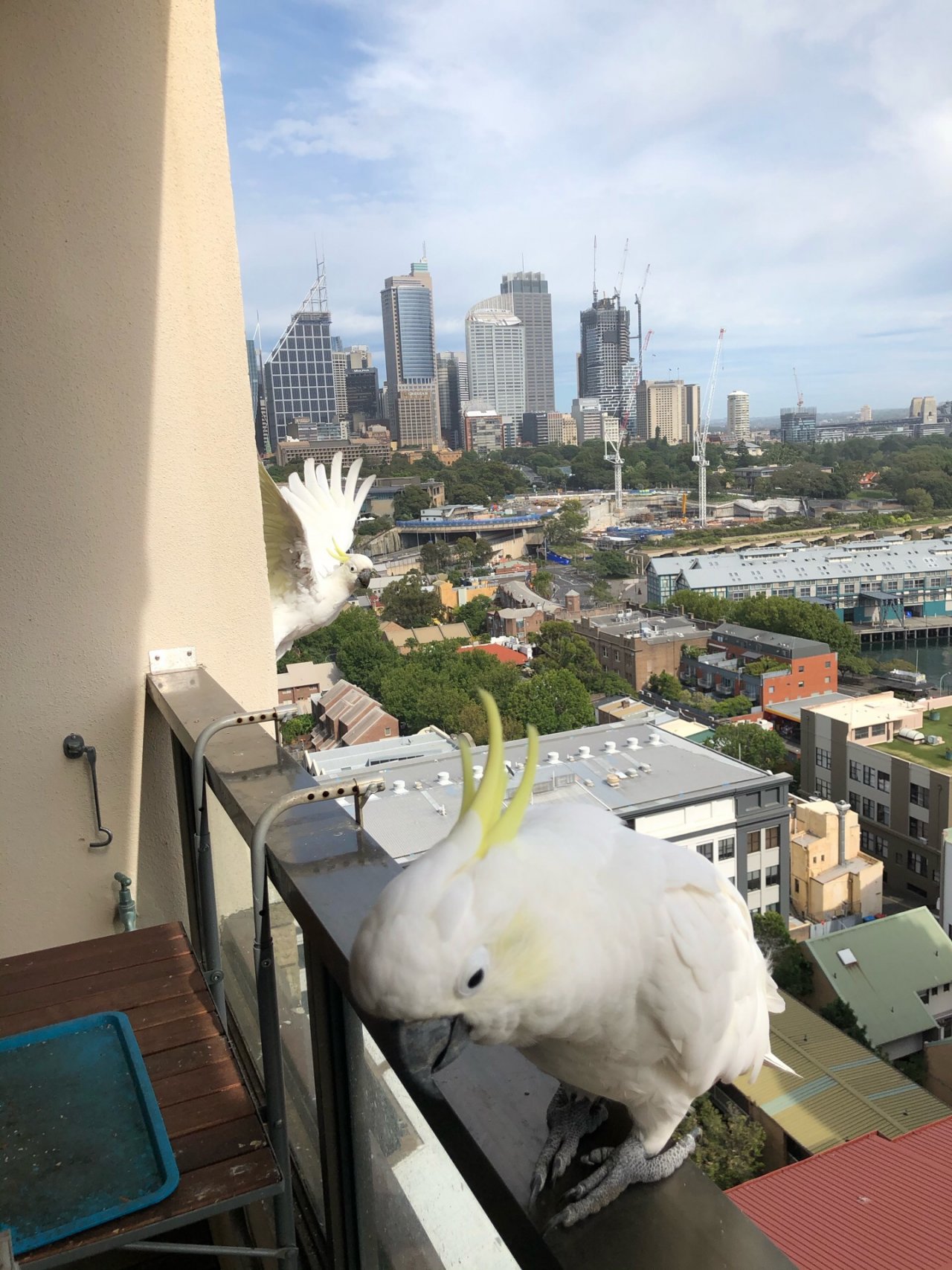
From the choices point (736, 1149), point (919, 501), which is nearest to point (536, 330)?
point (919, 501)

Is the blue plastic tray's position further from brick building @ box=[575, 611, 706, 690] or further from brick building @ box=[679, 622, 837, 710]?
brick building @ box=[575, 611, 706, 690]

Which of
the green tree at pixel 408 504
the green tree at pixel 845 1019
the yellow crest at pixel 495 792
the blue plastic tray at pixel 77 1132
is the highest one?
the yellow crest at pixel 495 792

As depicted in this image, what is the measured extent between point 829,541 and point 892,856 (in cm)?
1638

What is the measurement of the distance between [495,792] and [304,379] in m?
24.1

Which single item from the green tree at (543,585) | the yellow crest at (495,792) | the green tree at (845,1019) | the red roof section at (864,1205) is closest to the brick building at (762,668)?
the green tree at (543,585)

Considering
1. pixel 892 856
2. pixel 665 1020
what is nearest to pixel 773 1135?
pixel 665 1020

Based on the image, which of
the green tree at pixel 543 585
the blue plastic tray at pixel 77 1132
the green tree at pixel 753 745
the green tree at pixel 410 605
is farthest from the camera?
the green tree at pixel 543 585

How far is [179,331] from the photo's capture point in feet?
3.50

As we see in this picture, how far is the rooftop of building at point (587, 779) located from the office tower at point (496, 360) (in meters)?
39.7

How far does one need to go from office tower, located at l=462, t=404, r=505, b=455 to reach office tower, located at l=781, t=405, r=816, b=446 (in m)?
17.6

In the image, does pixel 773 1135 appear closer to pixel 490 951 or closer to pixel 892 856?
pixel 490 951

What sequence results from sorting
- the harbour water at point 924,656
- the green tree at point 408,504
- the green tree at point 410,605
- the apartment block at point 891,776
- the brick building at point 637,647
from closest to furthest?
1. the apartment block at point 891,776
2. the brick building at point 637,647
3. the harbour water at point 924,656
4. the green tree at point 410,605
5. the green tree at point 408,504

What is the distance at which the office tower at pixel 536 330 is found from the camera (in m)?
49.0

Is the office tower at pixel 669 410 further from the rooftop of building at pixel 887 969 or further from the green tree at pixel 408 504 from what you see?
the rooftop of building at pixel 887 969
